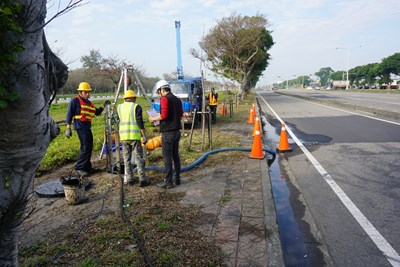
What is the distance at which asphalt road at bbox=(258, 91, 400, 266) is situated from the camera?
3510 mm

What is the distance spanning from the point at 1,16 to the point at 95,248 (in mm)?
2646

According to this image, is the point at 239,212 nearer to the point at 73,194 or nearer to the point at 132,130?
the point at 132,130

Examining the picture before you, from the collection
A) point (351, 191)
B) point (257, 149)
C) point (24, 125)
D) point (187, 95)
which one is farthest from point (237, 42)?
point (24, 125)

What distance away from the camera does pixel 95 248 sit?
11.1 ft

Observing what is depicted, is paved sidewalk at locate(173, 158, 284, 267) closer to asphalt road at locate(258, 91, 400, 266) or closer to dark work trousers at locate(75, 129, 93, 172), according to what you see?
asphalt road at locate(258, 91, 400, 266)

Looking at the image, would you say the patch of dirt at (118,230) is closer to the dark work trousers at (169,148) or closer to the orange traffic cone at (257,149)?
the dark work trousers at (169,148)

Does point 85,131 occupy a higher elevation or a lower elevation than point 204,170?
higher

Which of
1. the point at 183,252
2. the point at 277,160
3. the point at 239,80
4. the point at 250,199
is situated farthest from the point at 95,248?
the point at 239,80

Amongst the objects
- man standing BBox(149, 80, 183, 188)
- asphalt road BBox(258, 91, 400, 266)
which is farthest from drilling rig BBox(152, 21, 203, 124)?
man standing BBox(149, 80, 183, 188)

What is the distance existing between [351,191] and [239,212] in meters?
2.29

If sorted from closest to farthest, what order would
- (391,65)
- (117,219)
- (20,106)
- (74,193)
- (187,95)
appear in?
(20,106)
(117,219)
(74,193)
(187,95)
(391,65)

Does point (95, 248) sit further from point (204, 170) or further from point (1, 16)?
point (204, 170)

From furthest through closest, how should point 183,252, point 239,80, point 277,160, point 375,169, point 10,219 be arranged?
1. point 239,80
2. point 277,160
3. point 375,169
4. point 183,252
5. point 10,219

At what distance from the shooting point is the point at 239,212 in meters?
4.29
